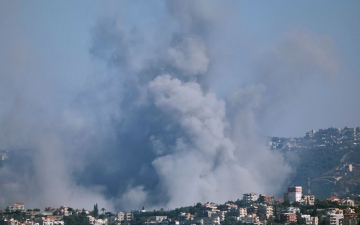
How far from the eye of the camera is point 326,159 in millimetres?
62750

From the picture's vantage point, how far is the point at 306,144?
71.1m

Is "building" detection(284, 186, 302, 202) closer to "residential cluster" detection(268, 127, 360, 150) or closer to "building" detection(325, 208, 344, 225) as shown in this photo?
"building" detection(325, 208, 344, 225)

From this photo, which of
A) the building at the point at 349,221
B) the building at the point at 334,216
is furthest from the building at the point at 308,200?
the building at the point at 349,221

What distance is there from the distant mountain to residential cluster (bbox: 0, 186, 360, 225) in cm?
918

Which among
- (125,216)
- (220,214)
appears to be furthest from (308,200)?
(125,216)

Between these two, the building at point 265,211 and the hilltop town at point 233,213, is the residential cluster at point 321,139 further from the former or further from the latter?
the building at point 265,211

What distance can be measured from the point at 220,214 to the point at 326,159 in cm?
2178

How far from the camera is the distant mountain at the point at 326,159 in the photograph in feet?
184

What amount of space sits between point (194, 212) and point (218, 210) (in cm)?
107

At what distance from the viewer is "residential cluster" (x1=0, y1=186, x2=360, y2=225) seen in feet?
130

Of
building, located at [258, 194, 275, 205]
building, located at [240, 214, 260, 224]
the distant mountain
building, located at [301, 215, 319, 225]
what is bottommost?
building, located at [301, 215, 319, 225]

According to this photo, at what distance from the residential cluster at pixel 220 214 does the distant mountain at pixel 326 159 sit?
9.18m

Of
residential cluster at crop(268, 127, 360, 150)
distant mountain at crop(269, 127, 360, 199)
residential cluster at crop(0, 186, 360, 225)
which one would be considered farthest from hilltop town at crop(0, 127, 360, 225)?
residential cluster at crop(268, 127, 360, 150)

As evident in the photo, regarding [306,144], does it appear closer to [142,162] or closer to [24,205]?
[142,162]
